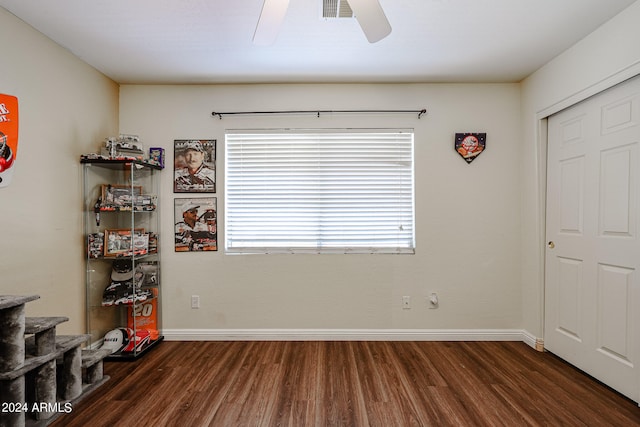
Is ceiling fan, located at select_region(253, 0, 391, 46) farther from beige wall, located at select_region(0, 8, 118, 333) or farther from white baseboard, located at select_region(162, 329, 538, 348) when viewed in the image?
white baseboard, located at select_region(162, 329, 538, 348)

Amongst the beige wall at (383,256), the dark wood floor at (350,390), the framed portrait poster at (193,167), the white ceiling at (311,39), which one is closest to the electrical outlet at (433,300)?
the beige wall at (383,256)

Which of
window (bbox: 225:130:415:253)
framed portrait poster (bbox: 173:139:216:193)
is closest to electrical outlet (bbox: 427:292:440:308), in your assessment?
window (bbox: 225:130:415:253)

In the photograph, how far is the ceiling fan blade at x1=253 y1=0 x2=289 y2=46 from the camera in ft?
4.58

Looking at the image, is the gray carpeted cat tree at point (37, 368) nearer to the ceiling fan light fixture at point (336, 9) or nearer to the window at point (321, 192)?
the window at point (321, 192)

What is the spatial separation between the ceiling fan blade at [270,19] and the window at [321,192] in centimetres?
143

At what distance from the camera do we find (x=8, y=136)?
195cm

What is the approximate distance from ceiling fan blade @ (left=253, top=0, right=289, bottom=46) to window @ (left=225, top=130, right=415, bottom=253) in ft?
4.68

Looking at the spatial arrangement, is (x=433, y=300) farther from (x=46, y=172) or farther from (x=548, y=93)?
(x=46, y=172)

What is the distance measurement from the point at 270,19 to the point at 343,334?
104 inches

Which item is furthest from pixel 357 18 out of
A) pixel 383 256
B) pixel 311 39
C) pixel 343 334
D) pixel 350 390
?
pixel 343 334

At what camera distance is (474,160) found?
2.99 m

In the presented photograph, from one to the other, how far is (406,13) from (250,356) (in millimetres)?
2874

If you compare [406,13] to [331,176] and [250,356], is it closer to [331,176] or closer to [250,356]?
[331,176]

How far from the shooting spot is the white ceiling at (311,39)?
1.93 metres
